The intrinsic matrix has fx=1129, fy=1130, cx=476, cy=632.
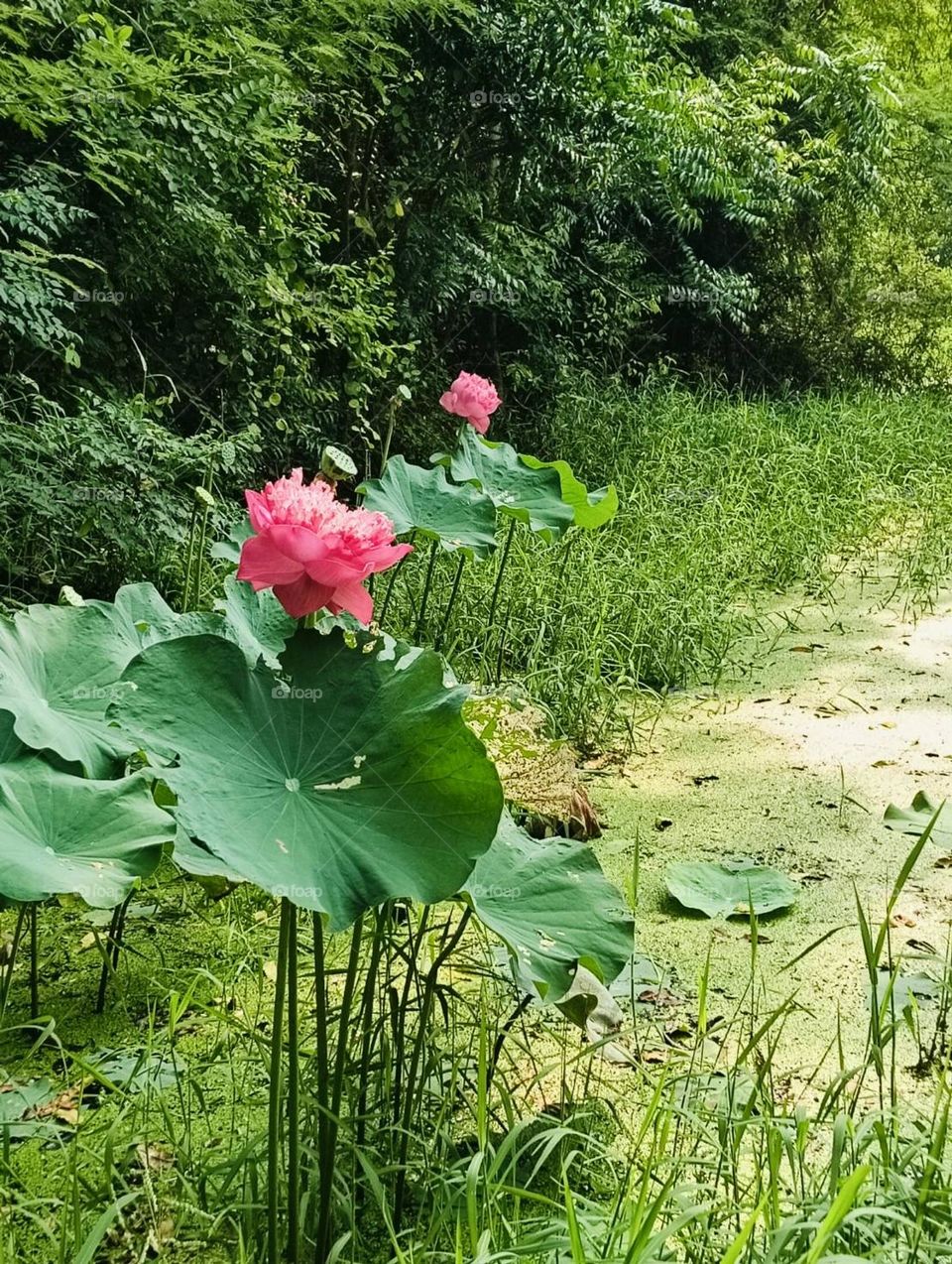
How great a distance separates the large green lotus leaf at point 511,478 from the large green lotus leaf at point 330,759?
1.32m

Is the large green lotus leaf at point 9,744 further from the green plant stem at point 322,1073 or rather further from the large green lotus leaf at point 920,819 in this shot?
the large green lotus leaf at point 920,819

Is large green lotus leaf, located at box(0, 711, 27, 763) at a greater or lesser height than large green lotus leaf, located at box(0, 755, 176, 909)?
greater

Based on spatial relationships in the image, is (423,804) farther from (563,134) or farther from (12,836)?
(563,134)

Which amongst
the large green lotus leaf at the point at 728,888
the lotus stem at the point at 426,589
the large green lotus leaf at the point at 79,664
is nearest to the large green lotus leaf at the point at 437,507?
the lotus stem at the point at 426,589

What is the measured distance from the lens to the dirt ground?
180 centimetres

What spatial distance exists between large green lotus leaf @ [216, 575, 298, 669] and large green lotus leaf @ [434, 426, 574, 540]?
0.97 metres

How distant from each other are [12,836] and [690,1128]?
88 centimetres

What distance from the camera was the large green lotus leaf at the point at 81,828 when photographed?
102 centimetres

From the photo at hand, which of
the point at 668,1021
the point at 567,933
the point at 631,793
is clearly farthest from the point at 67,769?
the point at 631,793

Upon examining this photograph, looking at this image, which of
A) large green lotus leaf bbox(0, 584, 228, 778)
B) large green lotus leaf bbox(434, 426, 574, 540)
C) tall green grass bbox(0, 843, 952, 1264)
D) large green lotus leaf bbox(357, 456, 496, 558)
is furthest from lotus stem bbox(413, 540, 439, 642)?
tall green grass bbox(0, 843, 952, 1264)

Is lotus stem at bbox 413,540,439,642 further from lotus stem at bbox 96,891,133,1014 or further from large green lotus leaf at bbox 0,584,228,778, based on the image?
lotus stem at bbox 96,891,133,1014

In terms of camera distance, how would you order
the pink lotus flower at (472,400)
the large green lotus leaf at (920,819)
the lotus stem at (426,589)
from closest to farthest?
the large green lotus leaf at (920,819)
the lotus stem at (426,589)
the pink lotus flower at (472,400)

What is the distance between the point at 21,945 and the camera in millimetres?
1805

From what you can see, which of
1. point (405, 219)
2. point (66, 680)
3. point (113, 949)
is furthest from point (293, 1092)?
point (405, 219)
